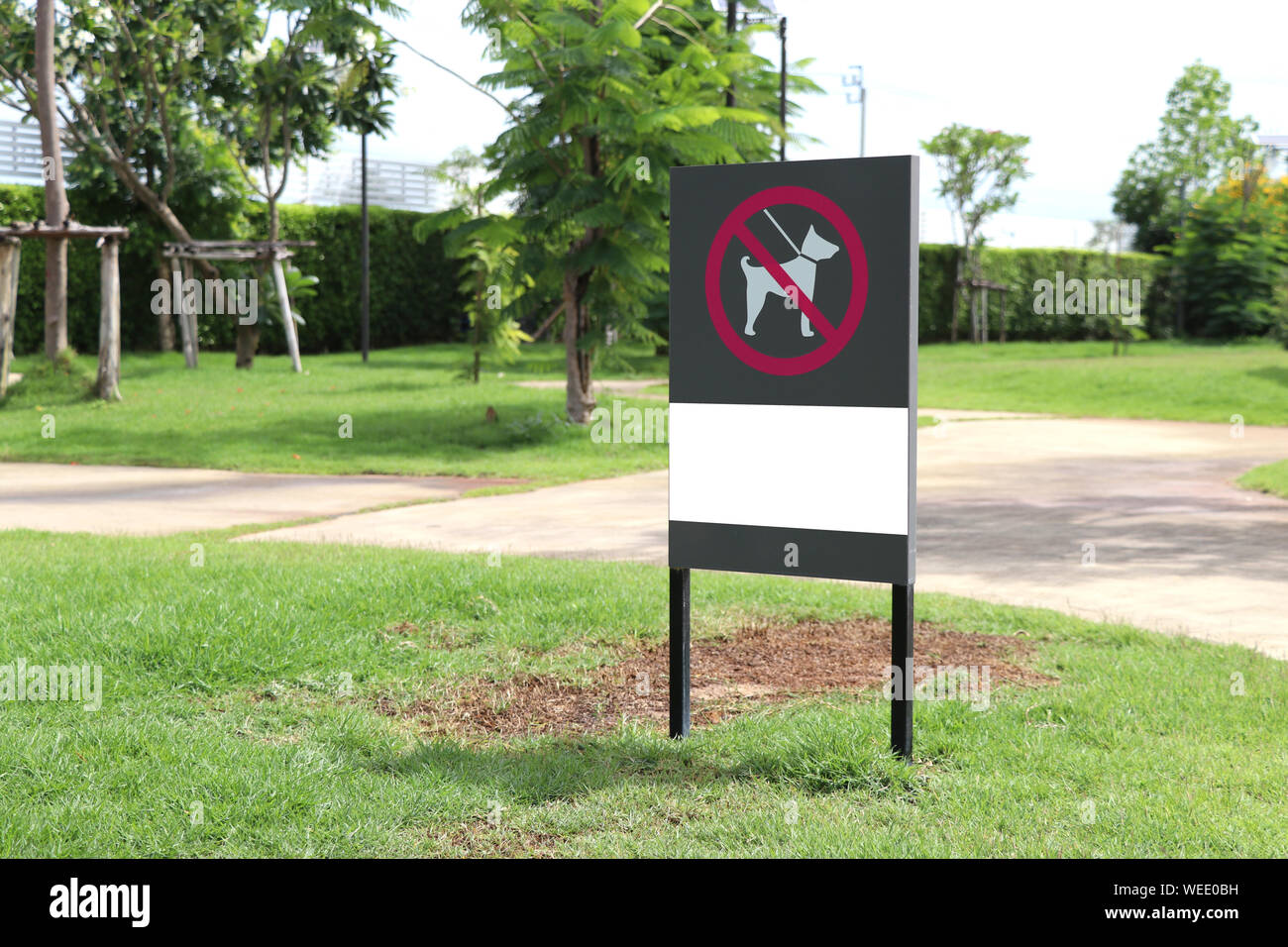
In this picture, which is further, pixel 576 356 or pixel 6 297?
pixel 6 297

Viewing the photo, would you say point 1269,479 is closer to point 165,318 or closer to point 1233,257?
point 165,318

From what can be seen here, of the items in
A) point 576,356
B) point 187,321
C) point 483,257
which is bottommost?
point 576,356

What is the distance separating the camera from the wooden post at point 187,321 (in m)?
25.0

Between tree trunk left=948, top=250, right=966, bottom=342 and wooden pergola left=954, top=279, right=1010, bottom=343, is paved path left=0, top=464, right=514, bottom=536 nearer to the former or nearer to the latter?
wooden pergola left=954, top=279, right=1010, bottom=343

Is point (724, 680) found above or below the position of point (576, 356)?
below

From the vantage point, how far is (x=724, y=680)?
18.7 ft

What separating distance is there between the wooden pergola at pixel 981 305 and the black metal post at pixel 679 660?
3585 cm

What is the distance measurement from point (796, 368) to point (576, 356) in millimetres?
12088

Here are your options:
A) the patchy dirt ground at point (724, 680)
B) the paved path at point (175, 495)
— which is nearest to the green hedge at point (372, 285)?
the paved path at point (175, 495)

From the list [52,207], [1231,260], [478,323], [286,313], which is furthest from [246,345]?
[1231,260]

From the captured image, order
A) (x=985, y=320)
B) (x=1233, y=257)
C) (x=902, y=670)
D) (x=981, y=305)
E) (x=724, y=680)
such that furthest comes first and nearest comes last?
(x=981, y=305) < (x=1233, y=257) < (x=985, y=320) < (x=724, y=680) < (x=902, y=670)

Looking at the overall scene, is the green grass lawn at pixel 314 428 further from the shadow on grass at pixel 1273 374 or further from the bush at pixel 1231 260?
the bush at pixel 1231 260

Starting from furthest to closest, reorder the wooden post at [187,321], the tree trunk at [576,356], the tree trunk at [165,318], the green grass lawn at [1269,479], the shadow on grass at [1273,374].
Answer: the tree trunk at [165,318]
the wooden post at [187,321]
the shadow on grass at [1273,374]
the tree trunk at [576,356]
the green grass lawn at [1269,479]
